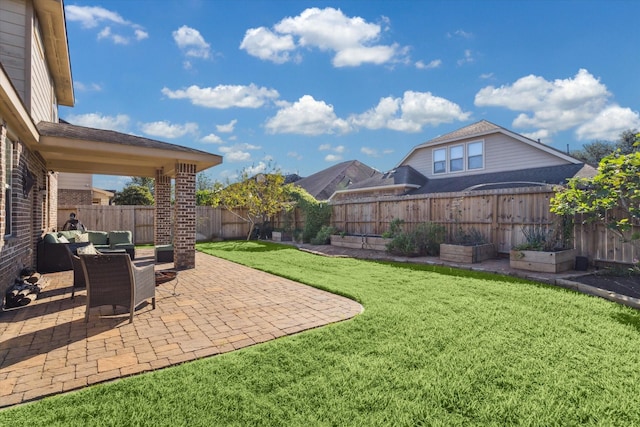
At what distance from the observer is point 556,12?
10117 millimetres

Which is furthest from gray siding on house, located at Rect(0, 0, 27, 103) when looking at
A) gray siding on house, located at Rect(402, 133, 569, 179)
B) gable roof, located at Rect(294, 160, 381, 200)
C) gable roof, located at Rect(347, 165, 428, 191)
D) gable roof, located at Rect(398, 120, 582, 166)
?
gable roof, located at Rect(294, 160, 381, 200)

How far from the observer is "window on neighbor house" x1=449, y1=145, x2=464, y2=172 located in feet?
58.0

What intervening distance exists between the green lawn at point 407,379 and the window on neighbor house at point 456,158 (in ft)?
47.3

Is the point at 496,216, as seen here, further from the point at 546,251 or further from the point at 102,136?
the point at 102,136

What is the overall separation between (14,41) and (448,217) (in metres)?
10.9

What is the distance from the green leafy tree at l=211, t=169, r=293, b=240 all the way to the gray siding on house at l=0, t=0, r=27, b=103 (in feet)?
32.3

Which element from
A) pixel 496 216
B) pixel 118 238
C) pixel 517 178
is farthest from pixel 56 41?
pixel 517 178

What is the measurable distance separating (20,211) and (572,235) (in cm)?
1098

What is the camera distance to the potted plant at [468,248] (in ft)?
27.5

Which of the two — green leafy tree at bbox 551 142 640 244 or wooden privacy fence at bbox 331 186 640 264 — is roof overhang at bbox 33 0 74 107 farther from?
green leafy tree at bbox 551 142 640 244

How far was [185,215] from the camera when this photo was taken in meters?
8.07

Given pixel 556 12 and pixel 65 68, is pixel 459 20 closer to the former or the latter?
pixel 556 12

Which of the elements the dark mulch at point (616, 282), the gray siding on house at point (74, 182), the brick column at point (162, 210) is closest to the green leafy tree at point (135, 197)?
the gray siding on house at point (74, 182)

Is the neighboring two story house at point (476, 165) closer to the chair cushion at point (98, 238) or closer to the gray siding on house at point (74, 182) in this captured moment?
the chair cushion at point (98, 238)
